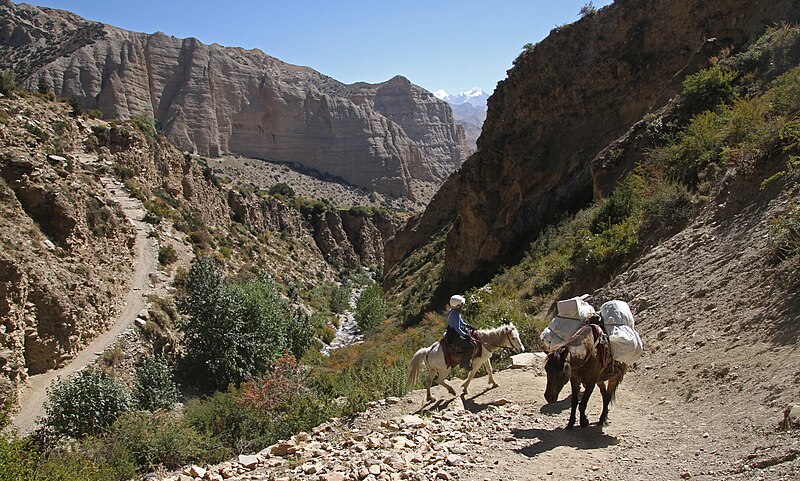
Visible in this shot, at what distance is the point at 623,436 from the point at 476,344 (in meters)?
3.29

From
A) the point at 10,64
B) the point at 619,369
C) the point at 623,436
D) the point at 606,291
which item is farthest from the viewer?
the point at 10,64

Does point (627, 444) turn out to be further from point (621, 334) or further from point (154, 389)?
point (154, 389)

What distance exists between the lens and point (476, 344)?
9133mm

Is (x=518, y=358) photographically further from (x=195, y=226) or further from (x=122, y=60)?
(x=122, y=60)

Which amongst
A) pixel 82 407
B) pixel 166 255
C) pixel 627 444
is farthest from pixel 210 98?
pixel 627 444

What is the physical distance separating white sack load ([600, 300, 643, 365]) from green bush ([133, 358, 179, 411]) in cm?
1517

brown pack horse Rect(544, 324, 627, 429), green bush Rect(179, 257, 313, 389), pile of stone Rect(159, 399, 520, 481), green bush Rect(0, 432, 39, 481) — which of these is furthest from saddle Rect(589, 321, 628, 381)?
green bush Rect(179, 257, 313, 389)

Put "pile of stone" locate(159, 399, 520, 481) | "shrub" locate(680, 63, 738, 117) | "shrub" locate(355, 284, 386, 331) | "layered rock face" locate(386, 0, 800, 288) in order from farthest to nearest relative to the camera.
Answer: "shrub" locate(355, 284, 386, 331), "layered rock face" locate(386, 0, 800, 288), "shrub" locate(680, 63, 738, 117), "pile of stone" locate(159, 399, 520, 481)

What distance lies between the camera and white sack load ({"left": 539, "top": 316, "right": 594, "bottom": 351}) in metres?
7.08

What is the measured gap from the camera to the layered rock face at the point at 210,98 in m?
93.7

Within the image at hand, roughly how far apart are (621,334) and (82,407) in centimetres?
1432

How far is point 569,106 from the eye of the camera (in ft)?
95.9

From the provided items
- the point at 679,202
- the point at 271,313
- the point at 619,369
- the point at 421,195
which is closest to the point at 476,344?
the point at 619,369

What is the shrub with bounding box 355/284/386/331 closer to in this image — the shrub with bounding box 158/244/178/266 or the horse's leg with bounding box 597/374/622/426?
the shrub with bounding box 158/244/178/266
